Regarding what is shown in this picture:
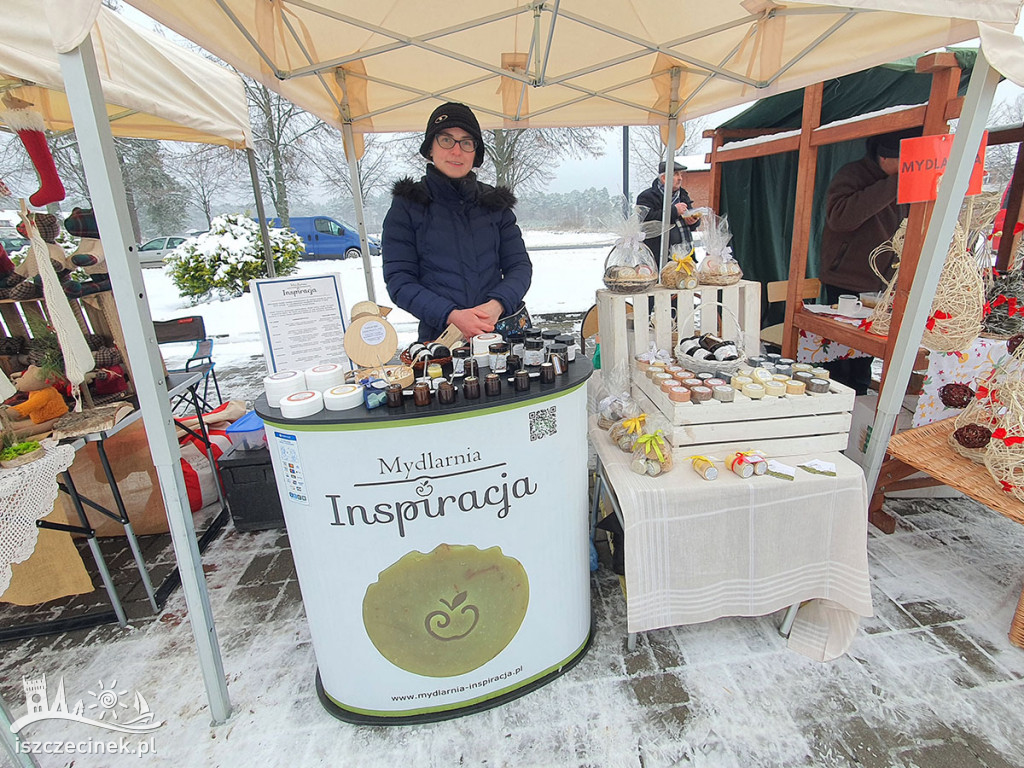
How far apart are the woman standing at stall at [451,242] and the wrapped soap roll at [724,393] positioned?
0.95 meters

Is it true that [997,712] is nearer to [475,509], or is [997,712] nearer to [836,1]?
[475,509]

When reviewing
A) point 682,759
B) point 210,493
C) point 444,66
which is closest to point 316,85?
point 444,66

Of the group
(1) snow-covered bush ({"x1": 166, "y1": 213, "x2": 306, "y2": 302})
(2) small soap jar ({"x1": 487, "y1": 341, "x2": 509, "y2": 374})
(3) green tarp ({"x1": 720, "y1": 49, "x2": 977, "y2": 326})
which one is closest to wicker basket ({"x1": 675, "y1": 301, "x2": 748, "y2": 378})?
(2) small soap jar ({"x1": 487, "y1": 341, "x2": 509, "y2": 374})

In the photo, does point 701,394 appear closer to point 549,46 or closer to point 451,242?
point 451,242

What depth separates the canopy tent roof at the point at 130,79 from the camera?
1.80 m

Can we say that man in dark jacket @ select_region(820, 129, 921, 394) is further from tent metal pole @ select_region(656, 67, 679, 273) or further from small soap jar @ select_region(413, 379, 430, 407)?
small soap jar @ select_region(413, 379, 430, 407)

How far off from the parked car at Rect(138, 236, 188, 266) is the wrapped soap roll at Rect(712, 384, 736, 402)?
16922mm

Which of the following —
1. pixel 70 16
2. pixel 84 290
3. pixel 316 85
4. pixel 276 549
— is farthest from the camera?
pixel 316 85

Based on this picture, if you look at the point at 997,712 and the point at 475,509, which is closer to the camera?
the point at 475,509

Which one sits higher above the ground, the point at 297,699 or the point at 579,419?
the point at 579,419

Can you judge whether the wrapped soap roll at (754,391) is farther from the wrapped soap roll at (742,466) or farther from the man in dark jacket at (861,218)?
the man in dark jacket at (861,218)

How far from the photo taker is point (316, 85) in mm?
3004

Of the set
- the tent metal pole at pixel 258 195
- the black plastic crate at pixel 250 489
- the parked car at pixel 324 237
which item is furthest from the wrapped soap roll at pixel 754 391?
the parked car at pixel 324 237

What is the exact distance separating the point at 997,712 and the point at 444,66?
160 inches
